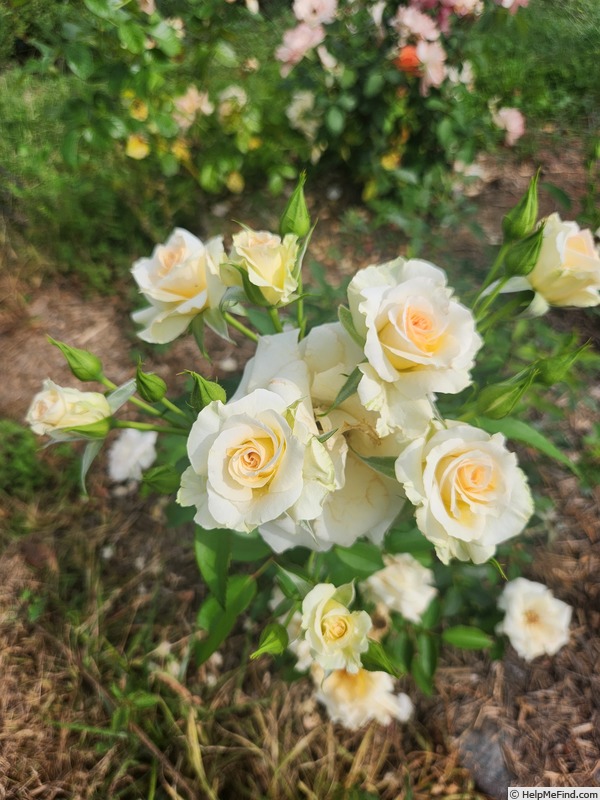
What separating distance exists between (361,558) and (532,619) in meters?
0.61

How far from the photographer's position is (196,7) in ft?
5.47

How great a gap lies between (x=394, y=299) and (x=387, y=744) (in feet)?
4.17

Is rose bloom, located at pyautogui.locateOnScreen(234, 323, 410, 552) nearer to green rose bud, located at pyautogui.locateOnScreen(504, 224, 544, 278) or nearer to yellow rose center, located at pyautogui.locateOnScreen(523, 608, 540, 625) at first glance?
green rose bud, located at pyautogui.locateOnScreen(504, 224, 544, 278)

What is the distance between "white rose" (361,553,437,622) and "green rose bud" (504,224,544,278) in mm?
645

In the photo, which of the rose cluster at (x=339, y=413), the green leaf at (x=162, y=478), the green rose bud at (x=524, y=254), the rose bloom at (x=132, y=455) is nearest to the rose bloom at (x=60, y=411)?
the rose cluster at (x=339, y=413)

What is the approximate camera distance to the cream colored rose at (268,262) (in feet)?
2.19

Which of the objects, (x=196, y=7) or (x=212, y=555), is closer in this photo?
(x=212, y=555)

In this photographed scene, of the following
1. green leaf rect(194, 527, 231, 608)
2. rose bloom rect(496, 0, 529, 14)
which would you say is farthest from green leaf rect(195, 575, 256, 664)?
rose bloom rect(496, 0, 529, 14)

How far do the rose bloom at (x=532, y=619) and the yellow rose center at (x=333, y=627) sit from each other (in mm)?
728

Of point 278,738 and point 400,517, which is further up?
point 400,517

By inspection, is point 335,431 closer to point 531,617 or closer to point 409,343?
point 409,343

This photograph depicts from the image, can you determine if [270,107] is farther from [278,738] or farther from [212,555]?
[278,738]

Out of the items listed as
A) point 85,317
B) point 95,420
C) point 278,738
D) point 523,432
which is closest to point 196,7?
point 85,317

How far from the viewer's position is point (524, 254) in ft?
2.39
